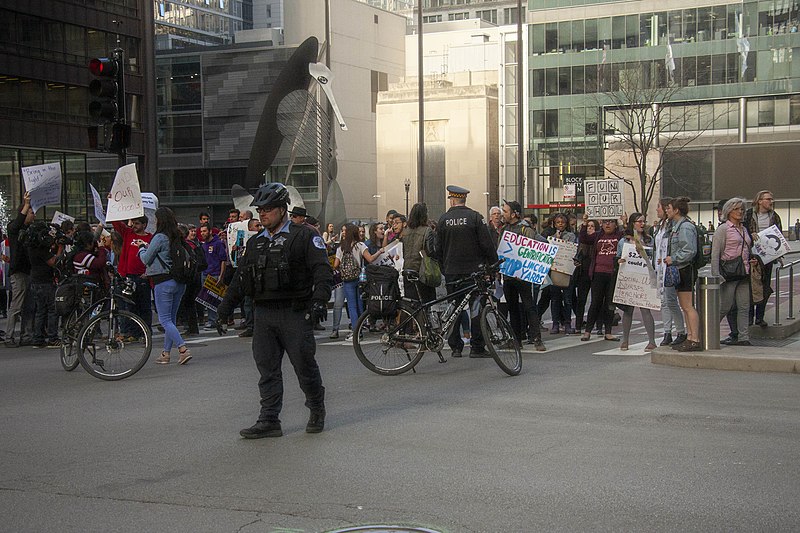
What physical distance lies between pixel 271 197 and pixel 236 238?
34.5 feet

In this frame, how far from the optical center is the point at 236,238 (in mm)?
18047

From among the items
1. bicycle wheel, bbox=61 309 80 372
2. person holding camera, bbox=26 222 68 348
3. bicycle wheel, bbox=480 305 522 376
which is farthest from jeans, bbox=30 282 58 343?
bicycle wheel, bbox=480 305 522 376

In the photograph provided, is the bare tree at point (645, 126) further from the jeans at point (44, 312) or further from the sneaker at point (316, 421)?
the sneaker at point (316, 421)

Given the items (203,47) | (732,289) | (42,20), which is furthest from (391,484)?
(203,47)

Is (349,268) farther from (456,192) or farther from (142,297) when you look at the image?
(456,192)

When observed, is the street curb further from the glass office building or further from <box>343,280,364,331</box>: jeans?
the glass office building

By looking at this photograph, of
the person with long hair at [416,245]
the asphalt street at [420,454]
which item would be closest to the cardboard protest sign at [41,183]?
the asphalt street at [420,454]

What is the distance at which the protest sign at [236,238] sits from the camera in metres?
17.6

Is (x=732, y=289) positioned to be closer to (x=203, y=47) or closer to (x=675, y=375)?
(x=675, y=375)

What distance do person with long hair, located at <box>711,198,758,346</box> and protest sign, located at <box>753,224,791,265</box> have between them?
0.72 metres

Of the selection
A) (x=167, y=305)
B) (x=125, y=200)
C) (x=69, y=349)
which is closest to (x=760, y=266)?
(x=167, y=305)

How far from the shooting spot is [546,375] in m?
10.8

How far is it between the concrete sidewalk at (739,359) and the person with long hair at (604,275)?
228 centimetres

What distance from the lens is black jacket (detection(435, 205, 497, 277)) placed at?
1188cm
